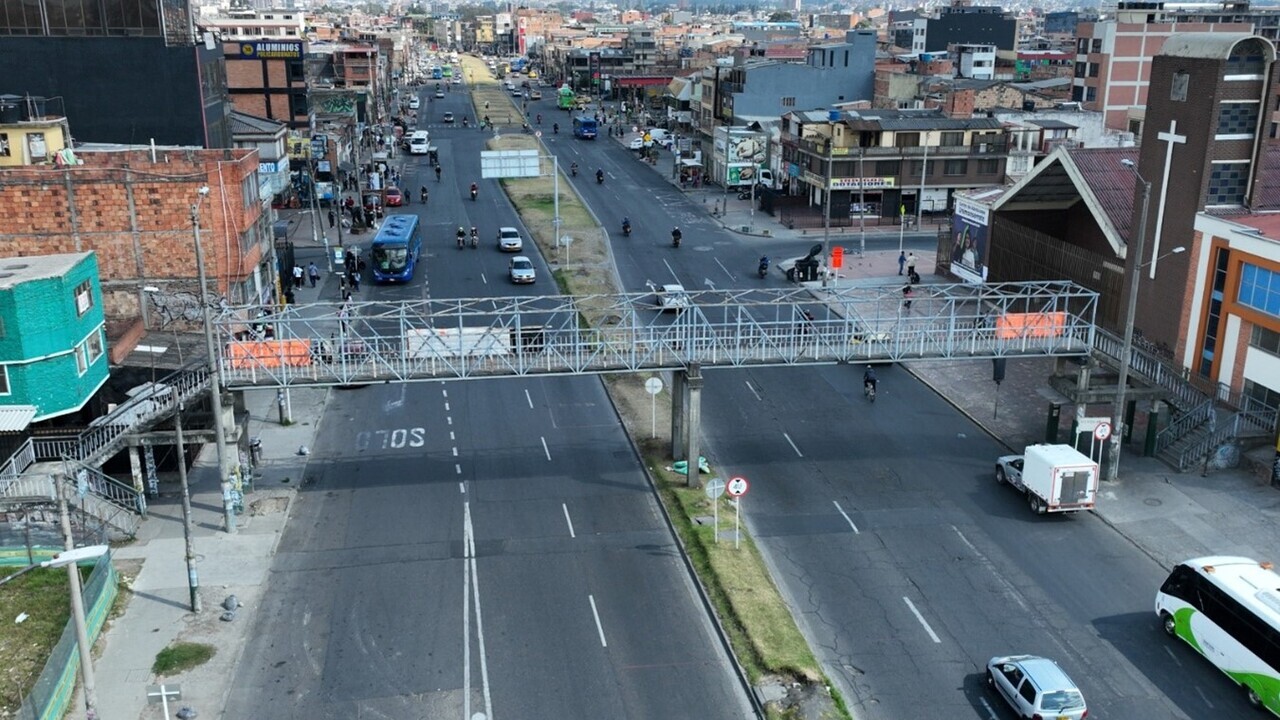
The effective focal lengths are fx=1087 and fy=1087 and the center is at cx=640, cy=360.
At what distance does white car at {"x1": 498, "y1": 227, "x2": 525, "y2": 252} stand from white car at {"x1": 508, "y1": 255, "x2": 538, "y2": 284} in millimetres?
8183

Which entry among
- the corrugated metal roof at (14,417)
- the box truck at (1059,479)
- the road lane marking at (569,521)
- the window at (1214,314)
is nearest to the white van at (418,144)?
the corrugated metal roof at (14,417)

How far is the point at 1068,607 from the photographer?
105ft

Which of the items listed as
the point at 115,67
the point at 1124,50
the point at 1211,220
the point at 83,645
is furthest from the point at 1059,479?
the point at 1124,50

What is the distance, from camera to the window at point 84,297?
3825 centimetres

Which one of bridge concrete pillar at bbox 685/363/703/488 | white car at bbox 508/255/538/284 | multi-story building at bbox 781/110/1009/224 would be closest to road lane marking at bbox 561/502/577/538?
bridge concrete pillar at bbox 685/363/703/488

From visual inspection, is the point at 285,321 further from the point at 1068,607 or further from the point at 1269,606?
the point at 1269,606

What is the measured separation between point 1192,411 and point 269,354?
117 feet

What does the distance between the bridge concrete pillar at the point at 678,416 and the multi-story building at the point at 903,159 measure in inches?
1953

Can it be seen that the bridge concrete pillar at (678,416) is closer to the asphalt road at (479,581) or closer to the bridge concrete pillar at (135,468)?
the asphalt road at (479,581)

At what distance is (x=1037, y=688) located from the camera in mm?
25609

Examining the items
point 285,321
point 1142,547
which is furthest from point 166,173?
point 1142,547

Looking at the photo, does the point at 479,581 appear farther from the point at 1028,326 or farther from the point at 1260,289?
the point at 1260,289

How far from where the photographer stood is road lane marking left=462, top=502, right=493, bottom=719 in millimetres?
27516

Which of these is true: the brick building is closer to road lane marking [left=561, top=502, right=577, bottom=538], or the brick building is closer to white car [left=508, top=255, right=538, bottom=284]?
road lane marking [left=561, top=502, right=577, bottom=538]
